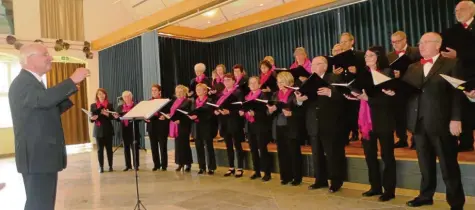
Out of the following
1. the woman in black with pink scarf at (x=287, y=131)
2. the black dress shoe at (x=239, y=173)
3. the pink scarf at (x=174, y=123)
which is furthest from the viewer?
the pink scarf at (x=174, y=123)

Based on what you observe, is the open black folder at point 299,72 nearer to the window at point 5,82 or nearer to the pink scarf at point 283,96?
the pink scarf at point 283,96

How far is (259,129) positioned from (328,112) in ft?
3.62

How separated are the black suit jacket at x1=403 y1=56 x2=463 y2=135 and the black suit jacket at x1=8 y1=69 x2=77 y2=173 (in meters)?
2.68

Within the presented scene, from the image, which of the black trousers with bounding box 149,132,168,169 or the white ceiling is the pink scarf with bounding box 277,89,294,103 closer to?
the black trousers with bounding box 149,132,168,169

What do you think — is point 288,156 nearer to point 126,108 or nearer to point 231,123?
point 231,123

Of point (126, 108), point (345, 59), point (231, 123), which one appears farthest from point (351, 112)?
point (126, 108)

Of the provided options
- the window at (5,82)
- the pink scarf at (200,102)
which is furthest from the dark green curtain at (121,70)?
the pink scarf at (200,102)

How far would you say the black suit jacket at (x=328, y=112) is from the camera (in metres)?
4.34

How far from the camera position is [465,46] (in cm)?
341

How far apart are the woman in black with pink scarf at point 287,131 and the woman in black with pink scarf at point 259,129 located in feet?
0.55

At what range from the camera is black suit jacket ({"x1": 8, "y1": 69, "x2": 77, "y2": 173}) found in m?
2.39

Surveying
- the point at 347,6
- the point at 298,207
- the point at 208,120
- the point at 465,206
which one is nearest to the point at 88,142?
the point at 208,120

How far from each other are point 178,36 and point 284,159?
616 cm

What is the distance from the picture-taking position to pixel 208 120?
5.96m
